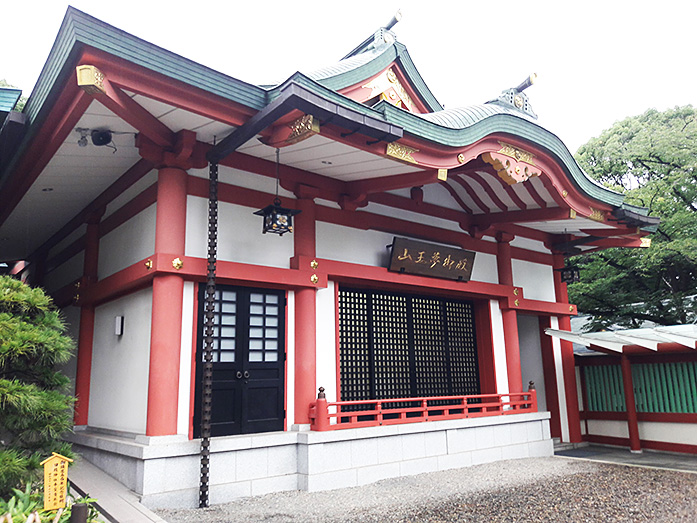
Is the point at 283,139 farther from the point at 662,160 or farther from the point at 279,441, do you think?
the point at 662,160

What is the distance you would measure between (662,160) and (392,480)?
15417 millimetres

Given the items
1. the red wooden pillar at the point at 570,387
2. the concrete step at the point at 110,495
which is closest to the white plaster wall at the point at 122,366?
the concrete step at the point at 110,495

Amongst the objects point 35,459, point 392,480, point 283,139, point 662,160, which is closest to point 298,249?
point 283,139

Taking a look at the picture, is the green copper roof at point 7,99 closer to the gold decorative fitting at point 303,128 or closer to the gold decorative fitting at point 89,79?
the gold decorative fitting at point 89,79

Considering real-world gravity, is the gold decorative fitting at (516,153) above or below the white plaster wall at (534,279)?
above

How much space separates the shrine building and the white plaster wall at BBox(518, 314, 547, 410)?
1.76 m

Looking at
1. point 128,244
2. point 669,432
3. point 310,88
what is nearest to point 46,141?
point 128,244

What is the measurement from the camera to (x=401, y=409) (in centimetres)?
885

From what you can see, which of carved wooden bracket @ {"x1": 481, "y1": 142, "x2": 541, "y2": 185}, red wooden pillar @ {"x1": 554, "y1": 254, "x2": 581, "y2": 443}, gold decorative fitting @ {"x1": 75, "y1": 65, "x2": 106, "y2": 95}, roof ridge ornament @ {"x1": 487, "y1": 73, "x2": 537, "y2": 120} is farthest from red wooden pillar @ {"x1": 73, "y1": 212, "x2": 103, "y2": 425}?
red wooden pillar @ {"x1": 554, "y1": 254, "x2": 581, "y2": 443}

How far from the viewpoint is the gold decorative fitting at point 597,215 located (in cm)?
1093

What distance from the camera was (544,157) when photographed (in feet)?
31.8

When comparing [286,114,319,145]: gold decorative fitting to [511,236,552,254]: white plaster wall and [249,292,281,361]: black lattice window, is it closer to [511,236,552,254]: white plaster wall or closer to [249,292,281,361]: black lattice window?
[249,292,281,361]: black lattice window

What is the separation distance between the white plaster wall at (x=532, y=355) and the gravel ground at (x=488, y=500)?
13.5 ft

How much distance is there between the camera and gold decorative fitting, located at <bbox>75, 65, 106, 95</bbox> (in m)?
5.36
